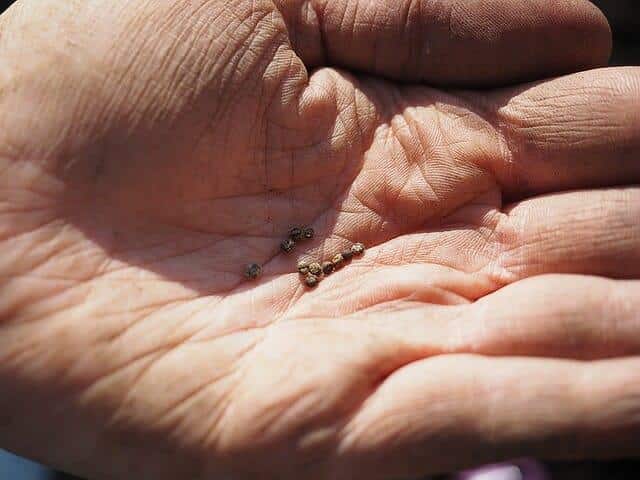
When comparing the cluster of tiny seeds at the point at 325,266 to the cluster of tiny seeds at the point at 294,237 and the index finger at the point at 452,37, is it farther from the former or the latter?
the index finger at the point at 452,37

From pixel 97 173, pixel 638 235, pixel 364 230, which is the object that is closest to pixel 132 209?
pixel 97 173

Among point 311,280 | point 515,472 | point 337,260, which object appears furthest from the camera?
point 515,472

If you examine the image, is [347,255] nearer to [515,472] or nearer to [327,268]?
[327,268]

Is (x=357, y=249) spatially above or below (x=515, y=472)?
above

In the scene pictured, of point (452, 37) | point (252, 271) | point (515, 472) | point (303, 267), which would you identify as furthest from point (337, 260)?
point (515, 472)

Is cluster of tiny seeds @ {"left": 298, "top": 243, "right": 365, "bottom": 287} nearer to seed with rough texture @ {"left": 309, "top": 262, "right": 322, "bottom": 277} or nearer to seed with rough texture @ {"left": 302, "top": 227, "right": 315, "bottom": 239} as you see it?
seed with rough texture @ {"left": 309, "top": 262, "right": 322, "bottom": 277}

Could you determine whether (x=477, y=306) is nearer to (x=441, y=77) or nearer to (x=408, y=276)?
(x=408, y=276)

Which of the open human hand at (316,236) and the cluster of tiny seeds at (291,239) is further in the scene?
the cluster of tiny seeds at (291,239)

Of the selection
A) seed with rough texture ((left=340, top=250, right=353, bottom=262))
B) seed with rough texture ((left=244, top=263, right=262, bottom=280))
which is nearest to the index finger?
seed with rough texture ((left=340, top=250, right=353, bottom=262))

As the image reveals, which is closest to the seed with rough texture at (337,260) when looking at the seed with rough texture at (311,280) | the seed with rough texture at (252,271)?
the seed with rough texture at (311,280)
